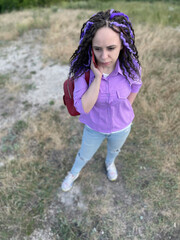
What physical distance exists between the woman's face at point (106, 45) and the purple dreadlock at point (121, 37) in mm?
28

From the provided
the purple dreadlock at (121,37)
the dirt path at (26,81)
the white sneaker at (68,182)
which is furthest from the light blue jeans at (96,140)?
the dirt path at (26,81)

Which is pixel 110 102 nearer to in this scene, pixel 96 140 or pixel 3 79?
pixel 96 140

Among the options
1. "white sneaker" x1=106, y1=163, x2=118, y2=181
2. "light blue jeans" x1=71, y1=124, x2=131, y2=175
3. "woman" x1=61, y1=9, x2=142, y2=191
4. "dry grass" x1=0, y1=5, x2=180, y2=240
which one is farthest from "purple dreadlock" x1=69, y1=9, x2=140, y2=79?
"dry grass" x1=0, y1=5, x2=180, y2=240

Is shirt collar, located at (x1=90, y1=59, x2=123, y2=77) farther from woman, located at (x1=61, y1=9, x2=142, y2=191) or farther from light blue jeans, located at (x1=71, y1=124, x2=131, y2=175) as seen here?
light blue jeans, located at (x1=71, y1=124, x2=131, y2=175)

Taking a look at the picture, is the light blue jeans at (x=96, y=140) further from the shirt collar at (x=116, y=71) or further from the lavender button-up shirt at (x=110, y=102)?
the shirt collar at (x=116, y=71)

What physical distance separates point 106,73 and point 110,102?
228 millimetres

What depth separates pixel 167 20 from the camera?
593 centimetres

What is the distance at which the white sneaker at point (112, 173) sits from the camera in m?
2.29

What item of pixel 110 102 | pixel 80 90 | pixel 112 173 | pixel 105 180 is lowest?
pixel 105 180

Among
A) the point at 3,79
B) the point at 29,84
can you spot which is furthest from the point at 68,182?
the point at 3,79

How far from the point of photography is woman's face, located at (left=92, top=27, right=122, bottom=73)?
109 centimetres

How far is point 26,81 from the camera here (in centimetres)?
404

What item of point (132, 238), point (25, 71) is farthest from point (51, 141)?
point (25, 71)

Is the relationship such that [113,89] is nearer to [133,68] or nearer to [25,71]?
[133,68]
